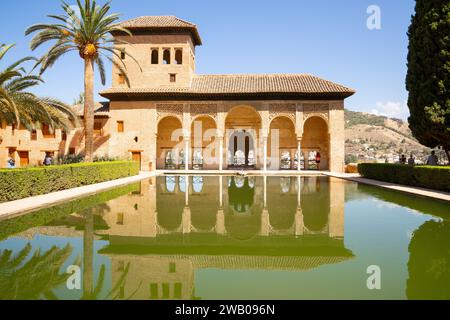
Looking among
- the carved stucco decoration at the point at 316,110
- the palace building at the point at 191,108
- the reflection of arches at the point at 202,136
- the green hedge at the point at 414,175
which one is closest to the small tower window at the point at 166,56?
the palace building at the point at 191,108

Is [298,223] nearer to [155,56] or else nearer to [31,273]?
[31,273]

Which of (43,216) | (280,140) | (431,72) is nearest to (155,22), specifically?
(280,140)

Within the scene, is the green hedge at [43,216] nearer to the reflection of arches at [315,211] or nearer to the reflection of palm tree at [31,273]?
the reflection of palm tree at [31,273]

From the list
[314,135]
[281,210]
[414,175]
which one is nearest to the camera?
[281,210]

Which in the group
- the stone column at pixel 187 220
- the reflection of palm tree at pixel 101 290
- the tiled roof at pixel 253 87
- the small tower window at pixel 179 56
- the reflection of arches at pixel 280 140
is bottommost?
the reflection of palm tree at pixel 101 290

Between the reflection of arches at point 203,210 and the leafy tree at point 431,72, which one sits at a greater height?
the leafy tree at point 431,72

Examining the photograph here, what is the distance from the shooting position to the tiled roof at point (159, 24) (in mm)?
26391

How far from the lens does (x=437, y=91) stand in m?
14.2

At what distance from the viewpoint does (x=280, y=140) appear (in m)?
29.2

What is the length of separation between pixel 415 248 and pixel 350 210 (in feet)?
11.5

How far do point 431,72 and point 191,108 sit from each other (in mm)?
16258

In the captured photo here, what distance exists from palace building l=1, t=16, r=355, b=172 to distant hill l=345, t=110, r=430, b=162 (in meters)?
40.7

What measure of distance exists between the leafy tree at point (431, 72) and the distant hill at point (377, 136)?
5029 cm

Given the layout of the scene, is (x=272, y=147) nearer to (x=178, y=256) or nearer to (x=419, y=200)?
(x=419, y=200)
